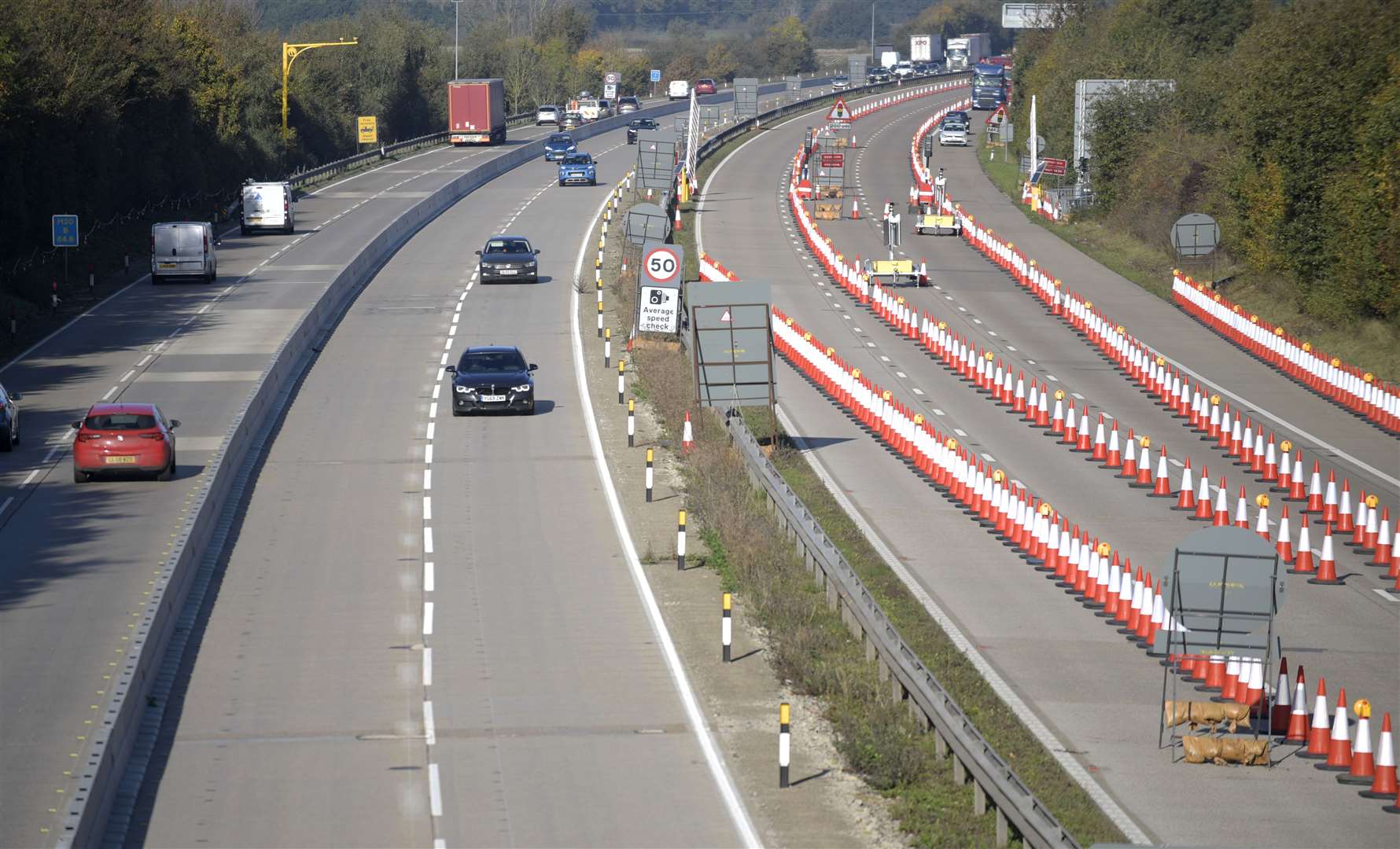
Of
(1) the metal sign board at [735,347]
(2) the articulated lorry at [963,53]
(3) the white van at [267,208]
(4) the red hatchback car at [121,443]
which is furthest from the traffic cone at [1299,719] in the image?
(2) the articulated lorry at [963,53]

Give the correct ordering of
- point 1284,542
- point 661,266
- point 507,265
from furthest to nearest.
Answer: point 507,265 → point 661,266 → point 1284,542

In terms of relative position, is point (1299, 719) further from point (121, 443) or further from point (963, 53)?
point (963, 53)

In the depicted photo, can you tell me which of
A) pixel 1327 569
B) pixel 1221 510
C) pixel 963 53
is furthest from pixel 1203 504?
pixel 963 53

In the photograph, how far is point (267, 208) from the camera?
65.3m

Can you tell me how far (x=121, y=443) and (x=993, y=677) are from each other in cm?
1561

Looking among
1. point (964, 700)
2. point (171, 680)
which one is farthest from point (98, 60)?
point (964, 700)

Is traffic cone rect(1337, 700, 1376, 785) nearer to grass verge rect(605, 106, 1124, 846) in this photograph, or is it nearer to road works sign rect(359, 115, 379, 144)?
grass verge rect(605, 106, 1124, 846)

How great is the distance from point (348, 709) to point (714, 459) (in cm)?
1157

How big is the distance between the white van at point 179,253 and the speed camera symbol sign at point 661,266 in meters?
20.8

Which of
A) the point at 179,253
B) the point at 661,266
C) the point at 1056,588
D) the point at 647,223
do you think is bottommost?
the point at 1056,588

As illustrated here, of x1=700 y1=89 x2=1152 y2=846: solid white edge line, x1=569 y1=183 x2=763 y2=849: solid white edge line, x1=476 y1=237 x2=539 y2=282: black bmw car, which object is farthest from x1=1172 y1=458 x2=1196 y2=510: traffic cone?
x1=476 y1=237 x2=539 y2=282: black bmw car

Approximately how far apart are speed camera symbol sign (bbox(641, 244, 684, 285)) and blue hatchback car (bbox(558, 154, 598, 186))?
4456 cm

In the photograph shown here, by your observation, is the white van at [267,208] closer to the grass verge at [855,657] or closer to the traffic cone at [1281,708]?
the grass verge at [855,657]

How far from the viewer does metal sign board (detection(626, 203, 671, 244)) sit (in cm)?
4947
